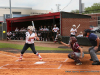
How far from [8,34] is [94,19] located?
16.3m

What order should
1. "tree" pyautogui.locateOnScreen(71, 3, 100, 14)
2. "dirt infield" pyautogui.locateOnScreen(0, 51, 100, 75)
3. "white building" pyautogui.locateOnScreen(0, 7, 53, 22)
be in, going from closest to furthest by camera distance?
"dirt infield" pyautogui.locateOnScreen(0, 51, 100, 75), "white building" pyautogui.locateOnScreen(0, 7, 53, 22), "tree" pyautogui.locateOnScreen(71, 3, 100, 14)

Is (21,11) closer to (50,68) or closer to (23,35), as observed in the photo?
(23,35)

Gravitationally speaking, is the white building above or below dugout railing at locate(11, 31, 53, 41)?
above

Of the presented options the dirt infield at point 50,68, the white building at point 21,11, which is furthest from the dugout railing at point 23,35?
the dirt infield at point 50,68

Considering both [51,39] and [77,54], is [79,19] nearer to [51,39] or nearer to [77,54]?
[51,39]

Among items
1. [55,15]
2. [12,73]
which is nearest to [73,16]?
[55,15]

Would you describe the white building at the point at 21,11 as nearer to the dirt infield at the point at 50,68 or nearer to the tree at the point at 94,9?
the dirt infield at the point at 50,68

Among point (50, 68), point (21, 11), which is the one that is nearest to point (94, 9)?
point (21, 11)

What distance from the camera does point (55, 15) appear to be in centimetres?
2080

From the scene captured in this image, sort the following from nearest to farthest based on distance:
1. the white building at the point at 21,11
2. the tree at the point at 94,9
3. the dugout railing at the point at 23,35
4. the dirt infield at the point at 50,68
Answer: the dirt infield at the point at 50,68 → the white building at the point at 21,11 → the dugout railing at the point at 23,35 → the tree at the point at 94,9

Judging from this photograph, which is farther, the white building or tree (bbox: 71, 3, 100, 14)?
tree (bbox: 71, 3, 100, 14)

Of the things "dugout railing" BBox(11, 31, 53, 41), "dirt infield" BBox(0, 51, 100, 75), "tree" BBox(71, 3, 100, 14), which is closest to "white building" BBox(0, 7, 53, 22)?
"dugout railing" BBox(11, 31, 53, 41)

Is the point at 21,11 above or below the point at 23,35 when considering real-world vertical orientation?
above

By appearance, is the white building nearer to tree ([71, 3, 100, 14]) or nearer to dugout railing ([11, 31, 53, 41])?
dugout railing ([11, 31, 53, 41])
